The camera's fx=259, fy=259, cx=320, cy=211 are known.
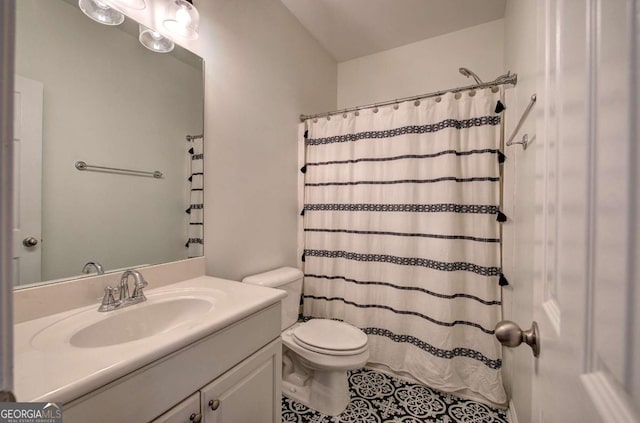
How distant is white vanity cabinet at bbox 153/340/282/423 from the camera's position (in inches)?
30.7

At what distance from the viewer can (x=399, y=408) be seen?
1.49m

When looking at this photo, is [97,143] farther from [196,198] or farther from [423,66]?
[423,66]

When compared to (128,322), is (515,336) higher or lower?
higher

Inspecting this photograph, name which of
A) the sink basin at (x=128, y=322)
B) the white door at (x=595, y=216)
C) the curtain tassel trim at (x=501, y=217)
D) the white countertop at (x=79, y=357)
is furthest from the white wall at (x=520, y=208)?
the sink basin at (x=128, y=322)

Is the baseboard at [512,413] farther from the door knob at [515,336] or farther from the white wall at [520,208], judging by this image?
the door knob at [515,336]

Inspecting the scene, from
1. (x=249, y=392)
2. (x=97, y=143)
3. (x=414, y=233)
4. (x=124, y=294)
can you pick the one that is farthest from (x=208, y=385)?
(x=414, y=233)

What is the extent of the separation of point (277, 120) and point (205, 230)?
99 centimetres

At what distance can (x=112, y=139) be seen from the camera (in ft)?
3.46

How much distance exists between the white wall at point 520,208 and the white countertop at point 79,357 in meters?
1.11

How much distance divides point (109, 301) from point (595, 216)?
1.31 metres

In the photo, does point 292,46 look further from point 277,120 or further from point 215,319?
point 215,319

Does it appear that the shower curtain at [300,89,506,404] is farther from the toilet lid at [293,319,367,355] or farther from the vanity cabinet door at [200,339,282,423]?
the vanity cabinet door at [200,339,282,423]

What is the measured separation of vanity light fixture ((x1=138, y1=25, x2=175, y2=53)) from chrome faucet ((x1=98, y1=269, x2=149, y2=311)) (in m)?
1.00

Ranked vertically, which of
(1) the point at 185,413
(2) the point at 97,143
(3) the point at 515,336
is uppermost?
(2) the point at 97,143
